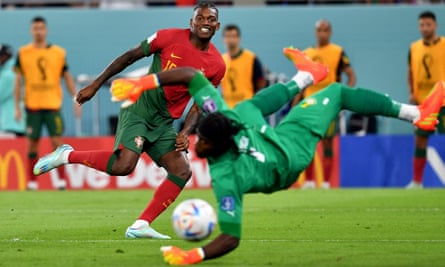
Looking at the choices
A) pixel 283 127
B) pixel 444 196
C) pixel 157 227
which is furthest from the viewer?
pixel 444 196

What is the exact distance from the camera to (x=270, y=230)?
12211 mm

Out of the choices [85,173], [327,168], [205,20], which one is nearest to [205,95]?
[205,20]

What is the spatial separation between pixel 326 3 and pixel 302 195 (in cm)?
878

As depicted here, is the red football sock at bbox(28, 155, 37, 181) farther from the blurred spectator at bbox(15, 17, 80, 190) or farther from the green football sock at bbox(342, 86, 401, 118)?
the green football sock at bbox(342, 86, 401, 118)

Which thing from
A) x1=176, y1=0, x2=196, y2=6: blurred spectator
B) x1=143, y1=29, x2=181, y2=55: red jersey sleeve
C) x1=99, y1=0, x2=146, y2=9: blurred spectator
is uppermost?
x1=143, y1=29, x2=181, y2=55: red jersey sleeve

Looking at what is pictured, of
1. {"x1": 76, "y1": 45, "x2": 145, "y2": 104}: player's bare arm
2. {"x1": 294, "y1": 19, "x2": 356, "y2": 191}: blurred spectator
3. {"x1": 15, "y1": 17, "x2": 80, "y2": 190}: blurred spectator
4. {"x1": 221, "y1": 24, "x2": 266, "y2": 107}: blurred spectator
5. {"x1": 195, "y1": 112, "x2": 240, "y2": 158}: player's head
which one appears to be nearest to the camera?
{"x1": 195, "y1": 112, "x2": 240, "y2": 158}: player's head

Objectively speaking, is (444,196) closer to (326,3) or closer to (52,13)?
(326,3)

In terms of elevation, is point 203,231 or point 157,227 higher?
point 203,231

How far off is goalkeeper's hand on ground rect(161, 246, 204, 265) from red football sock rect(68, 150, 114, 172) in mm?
2493

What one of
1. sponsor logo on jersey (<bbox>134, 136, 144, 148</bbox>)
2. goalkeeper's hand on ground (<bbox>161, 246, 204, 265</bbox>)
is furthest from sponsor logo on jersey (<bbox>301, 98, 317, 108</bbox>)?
sponsor logo on jersey (<bbox>134, 136, 144, 148</bbox>)

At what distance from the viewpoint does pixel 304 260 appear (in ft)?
31.1

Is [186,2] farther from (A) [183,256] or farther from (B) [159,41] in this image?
(A) [183,256]

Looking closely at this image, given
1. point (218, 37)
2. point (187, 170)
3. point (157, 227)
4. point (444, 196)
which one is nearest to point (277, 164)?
point (187, 170)

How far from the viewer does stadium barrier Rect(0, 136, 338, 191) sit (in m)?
21.2
